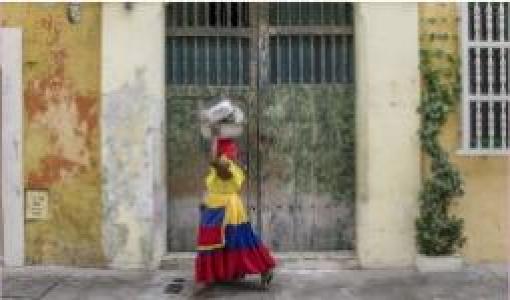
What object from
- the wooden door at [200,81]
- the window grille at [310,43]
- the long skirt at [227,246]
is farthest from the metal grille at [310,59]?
the long skirt at [227,246]

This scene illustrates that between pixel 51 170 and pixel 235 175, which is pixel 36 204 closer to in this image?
pixel 51 170

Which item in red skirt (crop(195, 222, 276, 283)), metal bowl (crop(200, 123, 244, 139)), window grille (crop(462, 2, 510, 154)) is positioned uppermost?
window grille (crop(462, 2, 510, 154))

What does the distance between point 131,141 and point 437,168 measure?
303 centimetres

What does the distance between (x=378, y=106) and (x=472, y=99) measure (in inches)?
36.4

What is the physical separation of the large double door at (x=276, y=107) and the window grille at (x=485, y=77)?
120 cm

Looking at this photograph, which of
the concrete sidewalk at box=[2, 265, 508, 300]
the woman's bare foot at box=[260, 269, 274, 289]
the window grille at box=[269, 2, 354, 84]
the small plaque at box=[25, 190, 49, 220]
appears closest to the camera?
the concrete sidewalk at box=[2, 265, 508, 300]

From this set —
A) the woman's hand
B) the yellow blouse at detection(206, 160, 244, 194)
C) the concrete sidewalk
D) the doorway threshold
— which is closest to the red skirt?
the concrete sidewalk

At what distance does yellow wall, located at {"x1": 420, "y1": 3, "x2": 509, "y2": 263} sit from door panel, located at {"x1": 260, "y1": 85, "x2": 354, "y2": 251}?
1055mm

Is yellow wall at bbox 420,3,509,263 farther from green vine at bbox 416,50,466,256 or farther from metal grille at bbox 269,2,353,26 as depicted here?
metal grille at bbox 269,2,353,26

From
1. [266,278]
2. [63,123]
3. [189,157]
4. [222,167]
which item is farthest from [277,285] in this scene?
[63,123]

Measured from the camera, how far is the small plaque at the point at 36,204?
9.04 meters

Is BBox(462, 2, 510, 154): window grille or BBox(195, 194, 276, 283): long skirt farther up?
BBox(462, 2, 510, 154): window grille

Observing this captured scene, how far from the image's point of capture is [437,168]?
873 centimetres

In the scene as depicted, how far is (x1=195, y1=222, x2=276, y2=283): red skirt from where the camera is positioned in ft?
25.7
